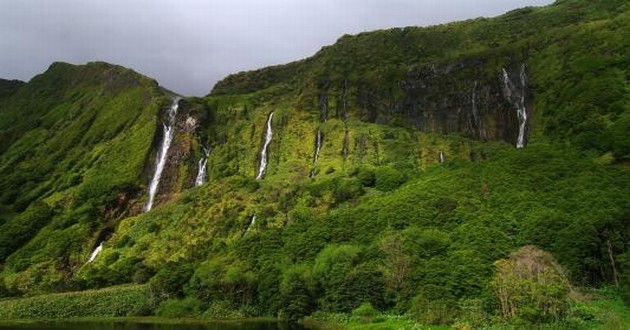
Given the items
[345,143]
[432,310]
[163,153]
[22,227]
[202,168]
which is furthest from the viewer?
[163,153]

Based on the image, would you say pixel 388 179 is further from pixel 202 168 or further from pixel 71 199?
pixel 71 199

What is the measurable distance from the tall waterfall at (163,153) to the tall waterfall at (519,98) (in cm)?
9245

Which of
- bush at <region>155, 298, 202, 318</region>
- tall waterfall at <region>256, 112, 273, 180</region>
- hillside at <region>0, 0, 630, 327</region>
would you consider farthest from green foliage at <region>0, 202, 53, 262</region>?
bush at <region>155, 298, 202, 318</region>

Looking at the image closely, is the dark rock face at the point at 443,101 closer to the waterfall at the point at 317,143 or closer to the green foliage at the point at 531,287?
the waterfall at the point at 317,143

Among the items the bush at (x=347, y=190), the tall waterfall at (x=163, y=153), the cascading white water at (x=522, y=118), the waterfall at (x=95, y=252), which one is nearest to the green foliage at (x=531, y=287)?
the bush at (x=347, y=190)

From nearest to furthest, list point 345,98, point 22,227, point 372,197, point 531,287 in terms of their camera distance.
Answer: point 531,287
point 372,197
point 22,227
point 345,98

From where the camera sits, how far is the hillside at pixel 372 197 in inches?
3420

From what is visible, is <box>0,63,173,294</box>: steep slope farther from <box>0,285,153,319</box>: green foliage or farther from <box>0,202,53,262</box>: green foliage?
<box>0,285,153,319</box>: green foliage

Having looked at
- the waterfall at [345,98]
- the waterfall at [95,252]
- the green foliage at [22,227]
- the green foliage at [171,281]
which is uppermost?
the waterfall at [345,98]

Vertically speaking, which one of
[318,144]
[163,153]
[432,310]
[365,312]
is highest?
[163,153]

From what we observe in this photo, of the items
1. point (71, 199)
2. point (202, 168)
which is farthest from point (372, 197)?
point (71, 199)

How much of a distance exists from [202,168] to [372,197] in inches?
2621

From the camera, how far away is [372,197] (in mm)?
123750

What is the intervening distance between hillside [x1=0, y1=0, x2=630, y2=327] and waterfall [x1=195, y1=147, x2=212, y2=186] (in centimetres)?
60
